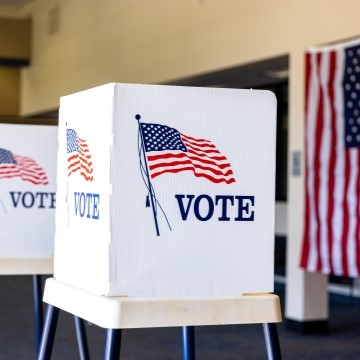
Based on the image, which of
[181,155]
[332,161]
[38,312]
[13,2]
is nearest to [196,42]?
[332,161]

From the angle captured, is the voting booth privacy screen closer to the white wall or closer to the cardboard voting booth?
the cardboard voting booth

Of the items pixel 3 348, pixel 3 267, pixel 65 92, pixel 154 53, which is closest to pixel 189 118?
pixel 3 267

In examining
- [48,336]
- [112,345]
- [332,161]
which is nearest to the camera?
[112,345]

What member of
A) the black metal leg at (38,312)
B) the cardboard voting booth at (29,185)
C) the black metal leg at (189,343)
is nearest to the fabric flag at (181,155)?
the black metal leg at (189,343)

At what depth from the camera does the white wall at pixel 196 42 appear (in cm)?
681

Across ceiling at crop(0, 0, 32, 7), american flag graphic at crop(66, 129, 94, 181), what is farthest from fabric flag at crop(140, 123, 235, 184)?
ceiling at crop(0, 0, 32, 7)

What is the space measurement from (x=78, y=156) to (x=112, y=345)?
18.2 inches

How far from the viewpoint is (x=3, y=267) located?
282 cm

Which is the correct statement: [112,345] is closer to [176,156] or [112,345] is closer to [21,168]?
[176,156]

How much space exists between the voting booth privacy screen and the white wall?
4.43 metres

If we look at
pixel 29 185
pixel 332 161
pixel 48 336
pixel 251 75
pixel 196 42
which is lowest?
pixel 48 336

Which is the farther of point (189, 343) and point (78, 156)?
point (189, 343)

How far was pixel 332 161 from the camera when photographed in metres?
6.52

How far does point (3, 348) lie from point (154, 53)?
13.2ft
